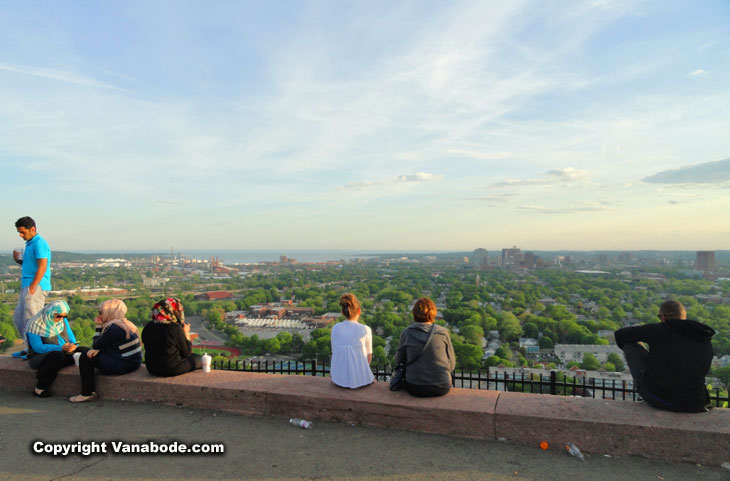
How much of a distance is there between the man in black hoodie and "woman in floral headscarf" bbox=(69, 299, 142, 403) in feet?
16.0

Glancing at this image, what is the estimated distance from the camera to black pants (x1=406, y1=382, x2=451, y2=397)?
154 inches

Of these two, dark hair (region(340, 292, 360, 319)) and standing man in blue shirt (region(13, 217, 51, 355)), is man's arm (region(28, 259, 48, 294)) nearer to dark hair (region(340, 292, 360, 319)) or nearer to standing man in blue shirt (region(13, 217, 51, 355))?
standing man in blue shirt (region(13, 217, 51, 355))

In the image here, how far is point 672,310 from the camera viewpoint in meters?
3.62

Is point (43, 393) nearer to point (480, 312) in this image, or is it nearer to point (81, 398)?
point (81, 398)

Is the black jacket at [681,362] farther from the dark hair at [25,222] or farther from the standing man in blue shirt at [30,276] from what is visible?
→ the dark hair at [25,222]

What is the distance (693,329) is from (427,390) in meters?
2.14

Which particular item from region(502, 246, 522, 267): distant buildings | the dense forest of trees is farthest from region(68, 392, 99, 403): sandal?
region(502, 246, 522, 267): distant buildings

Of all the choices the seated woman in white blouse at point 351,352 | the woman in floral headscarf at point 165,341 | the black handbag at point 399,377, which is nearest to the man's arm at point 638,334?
the black handbag at point 399,377

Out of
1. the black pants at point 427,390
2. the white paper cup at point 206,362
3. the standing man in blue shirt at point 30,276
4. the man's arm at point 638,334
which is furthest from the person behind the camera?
the standing man in blue shirt at point 30,276

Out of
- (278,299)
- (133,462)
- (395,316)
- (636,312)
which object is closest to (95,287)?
(278,299)

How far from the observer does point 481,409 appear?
3627mm

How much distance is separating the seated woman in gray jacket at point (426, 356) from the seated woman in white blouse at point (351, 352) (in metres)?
0.34

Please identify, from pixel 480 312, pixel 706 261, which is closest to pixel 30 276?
pixel 480 312

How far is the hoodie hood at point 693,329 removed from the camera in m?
3.38
